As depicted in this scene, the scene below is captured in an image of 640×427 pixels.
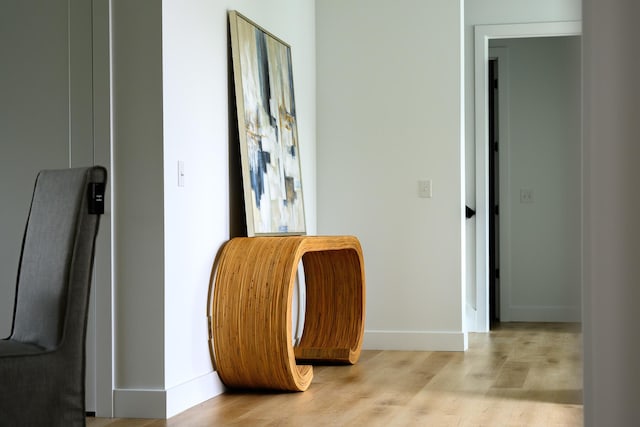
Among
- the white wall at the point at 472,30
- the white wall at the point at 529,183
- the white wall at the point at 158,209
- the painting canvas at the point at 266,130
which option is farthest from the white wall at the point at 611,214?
the white wall at the point at 529,183

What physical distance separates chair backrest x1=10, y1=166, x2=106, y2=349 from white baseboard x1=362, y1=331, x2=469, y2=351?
3.50 meters

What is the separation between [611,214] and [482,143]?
19.9 feet

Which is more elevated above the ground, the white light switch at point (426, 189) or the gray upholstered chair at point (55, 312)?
the white light switch at point (426, 189)

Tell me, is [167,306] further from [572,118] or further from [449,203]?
[572,118]

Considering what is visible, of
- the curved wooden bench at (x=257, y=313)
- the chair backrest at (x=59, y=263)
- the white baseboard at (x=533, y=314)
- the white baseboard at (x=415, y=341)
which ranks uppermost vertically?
the chair backrest at (x=59, y=263)

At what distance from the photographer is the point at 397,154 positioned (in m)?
5.55

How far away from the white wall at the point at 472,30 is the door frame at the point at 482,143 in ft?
0.11

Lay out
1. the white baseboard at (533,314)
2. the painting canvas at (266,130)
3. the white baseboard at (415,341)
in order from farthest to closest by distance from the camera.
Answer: the white baseboard at (533,314) → the white baseboard at (415,341) → the painting canvas at (266,130)

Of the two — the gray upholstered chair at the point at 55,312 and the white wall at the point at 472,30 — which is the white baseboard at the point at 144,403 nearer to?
the gray upholstered chair at the point at 55,312

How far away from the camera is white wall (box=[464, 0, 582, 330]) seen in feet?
20.6

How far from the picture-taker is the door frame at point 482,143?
6.34 meters

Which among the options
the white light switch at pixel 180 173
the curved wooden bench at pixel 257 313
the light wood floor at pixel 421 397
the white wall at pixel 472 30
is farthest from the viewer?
the white wall at pixel 472 30

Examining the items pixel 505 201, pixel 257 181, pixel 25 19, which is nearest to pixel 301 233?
pixel 257 181

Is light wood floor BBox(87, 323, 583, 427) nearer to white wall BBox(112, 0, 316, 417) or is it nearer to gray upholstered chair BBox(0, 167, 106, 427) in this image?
white wall BBox(112, 0, 316, 417)
